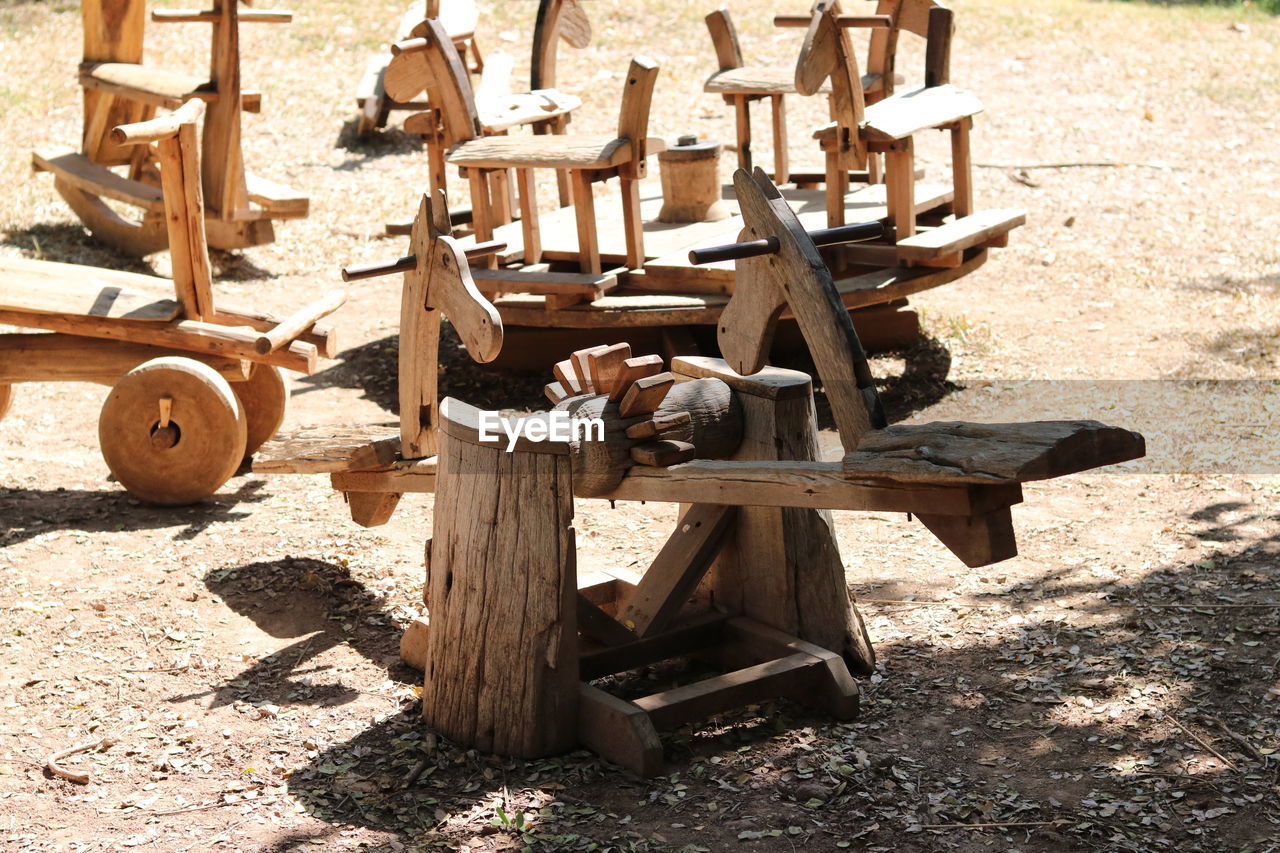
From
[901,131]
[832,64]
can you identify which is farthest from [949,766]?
[832,64]

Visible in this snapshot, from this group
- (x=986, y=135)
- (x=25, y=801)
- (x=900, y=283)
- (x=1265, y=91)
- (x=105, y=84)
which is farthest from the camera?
(x=1265, y=91)

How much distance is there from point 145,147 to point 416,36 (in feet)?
11.2

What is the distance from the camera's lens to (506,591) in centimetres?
394

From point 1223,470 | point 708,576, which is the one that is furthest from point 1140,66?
point 708,576

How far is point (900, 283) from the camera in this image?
22.9 feet

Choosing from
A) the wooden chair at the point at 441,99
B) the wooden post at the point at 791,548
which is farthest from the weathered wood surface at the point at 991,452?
the wooden chair at the point at 441,99

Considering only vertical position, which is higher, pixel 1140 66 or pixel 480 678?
pixel 1140 66

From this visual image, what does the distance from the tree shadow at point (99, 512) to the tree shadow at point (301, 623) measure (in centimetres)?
59

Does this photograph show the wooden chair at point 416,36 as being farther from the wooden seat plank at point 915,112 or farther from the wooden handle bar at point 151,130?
the wooden seat plank at point 915,112

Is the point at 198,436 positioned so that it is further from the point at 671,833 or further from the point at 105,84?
the point at 105,84

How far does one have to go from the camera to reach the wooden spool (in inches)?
310

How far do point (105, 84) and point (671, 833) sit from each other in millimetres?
7260

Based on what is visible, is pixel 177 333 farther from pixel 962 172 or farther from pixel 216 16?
pixel 962 172

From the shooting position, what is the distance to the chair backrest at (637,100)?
20.7 ft
